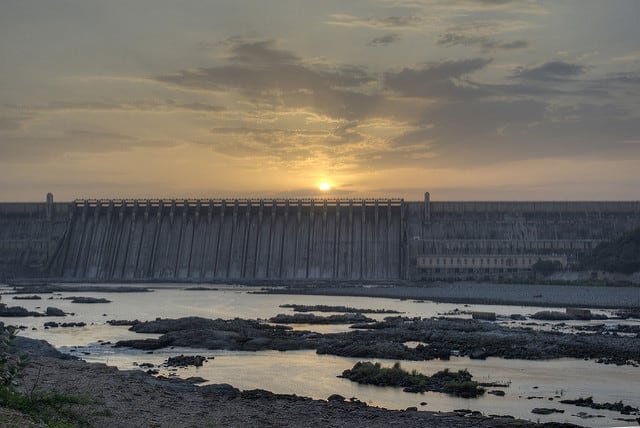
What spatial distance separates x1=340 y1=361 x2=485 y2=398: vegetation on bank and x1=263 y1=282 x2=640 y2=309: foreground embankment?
47404 mm

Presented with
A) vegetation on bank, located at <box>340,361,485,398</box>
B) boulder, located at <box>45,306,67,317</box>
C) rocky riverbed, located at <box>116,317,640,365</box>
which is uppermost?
boulder, located at <box>45,306,67,317</box>

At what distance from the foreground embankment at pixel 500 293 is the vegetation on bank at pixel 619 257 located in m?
8.47

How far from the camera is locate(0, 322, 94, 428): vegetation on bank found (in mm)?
22094

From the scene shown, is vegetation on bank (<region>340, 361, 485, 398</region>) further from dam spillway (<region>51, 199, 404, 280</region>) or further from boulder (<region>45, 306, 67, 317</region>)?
dam spillway (<region>51, 199, 404, 280</region>)

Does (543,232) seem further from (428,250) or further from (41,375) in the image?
(41,375)

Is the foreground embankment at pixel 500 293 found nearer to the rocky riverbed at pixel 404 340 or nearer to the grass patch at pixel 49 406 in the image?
the rocky riverbed at pixel 404 340

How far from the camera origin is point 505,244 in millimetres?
133500

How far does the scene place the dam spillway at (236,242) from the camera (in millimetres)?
134125

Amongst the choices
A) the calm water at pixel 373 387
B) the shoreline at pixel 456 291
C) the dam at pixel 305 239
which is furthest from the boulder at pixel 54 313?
the dam at pixel 305 239

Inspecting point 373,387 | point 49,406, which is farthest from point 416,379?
point 49,406

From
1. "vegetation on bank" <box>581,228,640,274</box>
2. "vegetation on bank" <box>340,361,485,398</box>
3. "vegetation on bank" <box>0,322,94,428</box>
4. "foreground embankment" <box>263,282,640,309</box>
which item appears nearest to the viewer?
"vegetation on bank" <box>0,322,94,428</box>

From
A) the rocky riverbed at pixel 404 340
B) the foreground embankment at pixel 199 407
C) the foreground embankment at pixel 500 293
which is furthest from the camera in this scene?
the foreground embankment at pixel 500 293

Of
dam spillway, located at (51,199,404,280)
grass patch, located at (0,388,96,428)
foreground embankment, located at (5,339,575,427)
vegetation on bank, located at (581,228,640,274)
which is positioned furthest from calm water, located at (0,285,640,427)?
dam spillway, located at (51,199,404,280)

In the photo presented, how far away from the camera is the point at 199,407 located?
29484 millimetres
